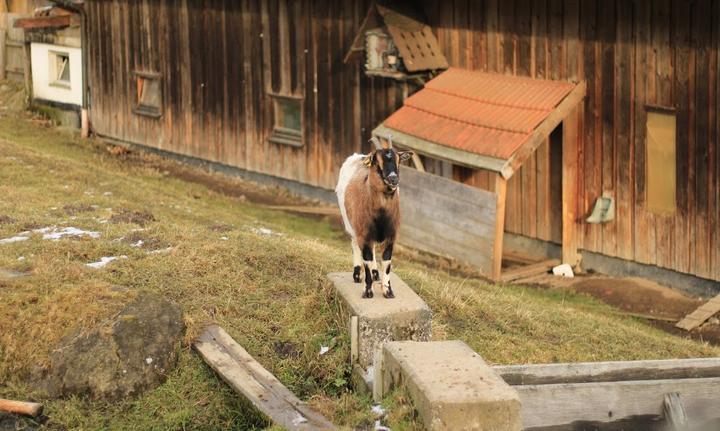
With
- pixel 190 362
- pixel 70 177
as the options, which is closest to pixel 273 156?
pixel 70 177

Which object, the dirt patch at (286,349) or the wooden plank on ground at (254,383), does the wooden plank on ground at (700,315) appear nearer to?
the dirt patch at (286,349)

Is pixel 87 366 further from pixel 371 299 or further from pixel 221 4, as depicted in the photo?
pixel 221 4

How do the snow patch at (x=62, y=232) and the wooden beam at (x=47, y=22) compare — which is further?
the wooden beam at (x=47, y=22)

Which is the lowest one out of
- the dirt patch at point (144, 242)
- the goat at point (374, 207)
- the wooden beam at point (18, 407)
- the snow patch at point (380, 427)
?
the wooden beam at point (18, 407)

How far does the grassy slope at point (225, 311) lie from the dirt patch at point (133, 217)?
237 millimetres

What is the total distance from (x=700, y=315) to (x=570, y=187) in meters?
3.19

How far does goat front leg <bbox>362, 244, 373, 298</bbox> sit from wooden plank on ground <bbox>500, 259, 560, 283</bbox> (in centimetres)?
746

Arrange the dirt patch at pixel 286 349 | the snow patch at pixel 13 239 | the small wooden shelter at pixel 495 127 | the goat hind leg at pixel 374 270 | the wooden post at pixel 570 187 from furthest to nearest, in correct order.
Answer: the wooden post at pixel 570 187
the small wooden shelter at pixel 495 127
the snow patch at pixel 13 239
the dirt patch at pixel 286 349
the goat hind leg at pixel 374 270

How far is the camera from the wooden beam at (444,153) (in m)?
16.7

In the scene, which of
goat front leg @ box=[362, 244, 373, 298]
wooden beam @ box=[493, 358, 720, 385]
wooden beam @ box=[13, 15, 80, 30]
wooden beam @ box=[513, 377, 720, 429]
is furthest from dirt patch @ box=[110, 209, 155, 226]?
wooden beam @ box=[13, 15, 80, 30]

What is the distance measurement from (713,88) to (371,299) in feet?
25.1

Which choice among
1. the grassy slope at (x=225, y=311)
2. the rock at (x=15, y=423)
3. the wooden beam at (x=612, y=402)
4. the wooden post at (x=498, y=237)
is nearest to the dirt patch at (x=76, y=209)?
the grassy slope at (x=225, y=311)

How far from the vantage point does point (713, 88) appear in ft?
51.3

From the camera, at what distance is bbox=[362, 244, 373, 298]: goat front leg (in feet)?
31.8
